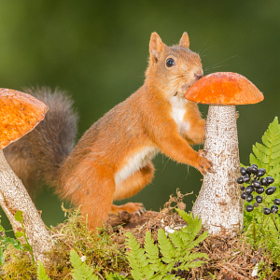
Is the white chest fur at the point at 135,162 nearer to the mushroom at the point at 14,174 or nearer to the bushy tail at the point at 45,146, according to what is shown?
the bushy tail at the point at 45,146

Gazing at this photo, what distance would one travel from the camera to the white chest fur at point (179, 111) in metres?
1.88

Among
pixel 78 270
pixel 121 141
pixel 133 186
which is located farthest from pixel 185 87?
pixel 78 270

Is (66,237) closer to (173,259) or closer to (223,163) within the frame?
(173,259)

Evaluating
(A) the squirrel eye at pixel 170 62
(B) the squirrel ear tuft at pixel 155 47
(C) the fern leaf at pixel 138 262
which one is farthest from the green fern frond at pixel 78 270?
(B) the squirrel ear tuft at pixel 155 47

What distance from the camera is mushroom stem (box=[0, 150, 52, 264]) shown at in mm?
1438

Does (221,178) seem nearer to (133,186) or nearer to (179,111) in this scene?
(179,111)

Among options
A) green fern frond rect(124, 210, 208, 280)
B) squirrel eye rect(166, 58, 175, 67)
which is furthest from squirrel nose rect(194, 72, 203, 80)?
green fern frond rect(124, 210, 208, 280)

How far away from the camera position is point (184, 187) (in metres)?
2.87

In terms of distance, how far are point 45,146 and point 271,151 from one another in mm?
1127

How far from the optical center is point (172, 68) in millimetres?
1800

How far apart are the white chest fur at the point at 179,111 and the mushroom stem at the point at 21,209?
0.78 metres

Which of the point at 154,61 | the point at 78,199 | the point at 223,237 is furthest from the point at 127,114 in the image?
the point at 223,237

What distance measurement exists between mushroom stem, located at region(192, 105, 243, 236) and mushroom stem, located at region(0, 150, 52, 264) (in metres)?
0.62

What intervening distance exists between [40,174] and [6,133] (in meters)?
0.97
